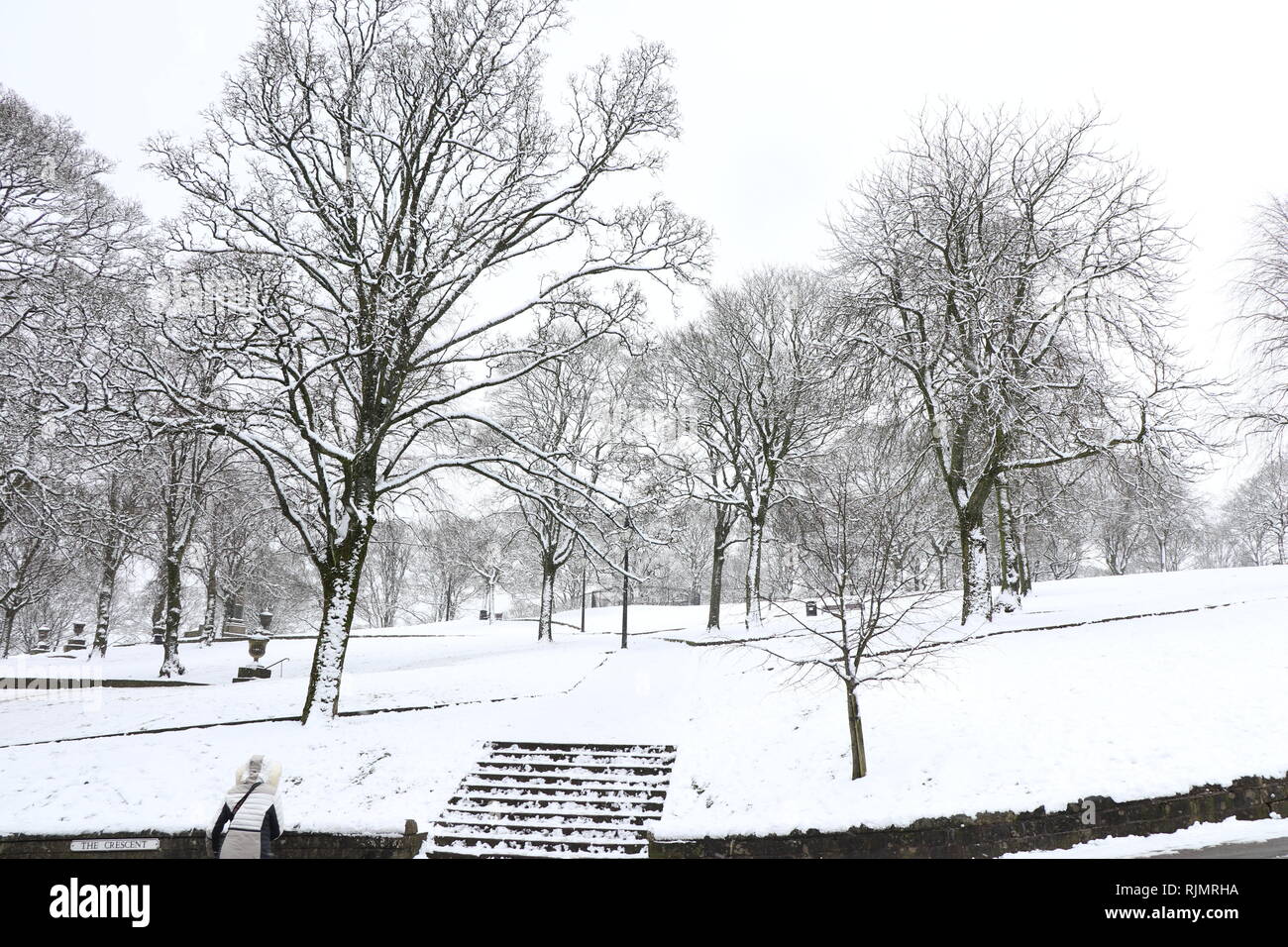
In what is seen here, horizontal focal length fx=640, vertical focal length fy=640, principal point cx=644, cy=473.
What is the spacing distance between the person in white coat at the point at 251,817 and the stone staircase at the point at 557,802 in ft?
12.5

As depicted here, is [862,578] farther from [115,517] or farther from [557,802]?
[115,517]

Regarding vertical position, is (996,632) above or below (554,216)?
below

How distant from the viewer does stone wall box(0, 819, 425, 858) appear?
8961 mm

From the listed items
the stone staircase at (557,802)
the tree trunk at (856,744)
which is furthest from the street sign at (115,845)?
the tree trunk at (856,744)

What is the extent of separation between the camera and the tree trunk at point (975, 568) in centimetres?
1611

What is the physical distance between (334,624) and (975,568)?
49.2ft

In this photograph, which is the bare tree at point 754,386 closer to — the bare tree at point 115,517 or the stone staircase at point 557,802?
the stone staircase at point 557,802

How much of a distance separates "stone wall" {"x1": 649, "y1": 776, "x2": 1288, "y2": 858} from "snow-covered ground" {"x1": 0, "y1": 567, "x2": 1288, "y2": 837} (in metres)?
0.15

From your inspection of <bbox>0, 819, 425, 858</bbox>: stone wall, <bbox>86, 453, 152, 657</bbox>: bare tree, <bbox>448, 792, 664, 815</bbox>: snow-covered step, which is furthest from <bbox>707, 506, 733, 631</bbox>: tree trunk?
<bbox>86, 453, 152, 657</bbox>: bare tree

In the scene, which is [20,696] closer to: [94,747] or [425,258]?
[94,747]

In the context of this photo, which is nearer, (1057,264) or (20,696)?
(1057,264)
